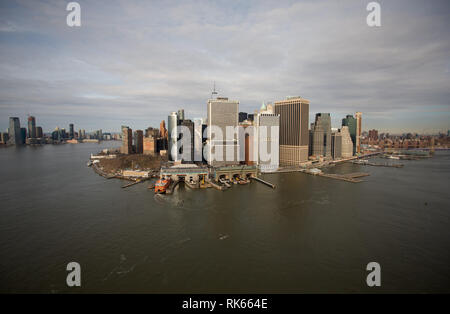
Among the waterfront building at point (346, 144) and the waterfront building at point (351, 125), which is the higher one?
the waterfront building at point (351, 125)

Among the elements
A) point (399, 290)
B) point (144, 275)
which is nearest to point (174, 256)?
point (144, 275)

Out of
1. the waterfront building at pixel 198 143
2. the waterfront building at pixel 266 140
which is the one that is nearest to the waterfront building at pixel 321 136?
the waterfront building at pixel 266 140

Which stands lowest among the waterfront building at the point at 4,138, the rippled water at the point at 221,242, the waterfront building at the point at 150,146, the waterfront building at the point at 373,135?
the rippled water at the point at 221,242

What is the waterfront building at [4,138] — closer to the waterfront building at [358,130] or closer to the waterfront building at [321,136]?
the waterfront building at [321,136]

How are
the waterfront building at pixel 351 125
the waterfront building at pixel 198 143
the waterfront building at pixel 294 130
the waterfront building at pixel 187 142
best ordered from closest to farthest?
the waterfront building at pixel 187 142, the waterfront building at pixel 294 130, the waterfront building at pixel 198 143, the waterfront building at pixel 351 125

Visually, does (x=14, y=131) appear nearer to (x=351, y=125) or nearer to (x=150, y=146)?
(x=150, y=146)
